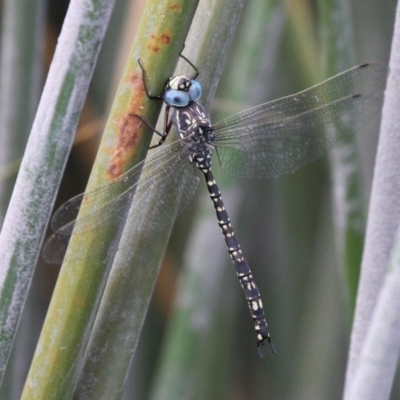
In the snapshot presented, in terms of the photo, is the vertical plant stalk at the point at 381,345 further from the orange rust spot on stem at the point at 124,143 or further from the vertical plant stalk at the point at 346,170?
the vertical plant stalk at the point at 346,170

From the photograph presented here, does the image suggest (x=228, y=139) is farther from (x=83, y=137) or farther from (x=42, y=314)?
(x=42, y=314)

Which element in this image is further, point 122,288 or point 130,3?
point 130,3

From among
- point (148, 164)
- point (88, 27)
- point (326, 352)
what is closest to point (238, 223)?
point (326, 352)

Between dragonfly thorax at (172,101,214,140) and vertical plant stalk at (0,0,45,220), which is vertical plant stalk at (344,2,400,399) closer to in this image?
dragonfly thorax at (172,101,214,140)

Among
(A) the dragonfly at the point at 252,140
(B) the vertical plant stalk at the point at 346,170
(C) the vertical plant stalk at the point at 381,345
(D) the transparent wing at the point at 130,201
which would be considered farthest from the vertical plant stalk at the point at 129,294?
(B) the vertical plant stalk at the point at 346,170

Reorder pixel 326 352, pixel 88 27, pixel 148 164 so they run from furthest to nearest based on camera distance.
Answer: pixel 326 352
pixel 148 164
pixel 88 27

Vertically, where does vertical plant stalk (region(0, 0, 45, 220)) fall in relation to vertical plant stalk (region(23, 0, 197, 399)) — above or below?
above

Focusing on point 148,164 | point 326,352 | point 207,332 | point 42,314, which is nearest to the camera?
point 148,164

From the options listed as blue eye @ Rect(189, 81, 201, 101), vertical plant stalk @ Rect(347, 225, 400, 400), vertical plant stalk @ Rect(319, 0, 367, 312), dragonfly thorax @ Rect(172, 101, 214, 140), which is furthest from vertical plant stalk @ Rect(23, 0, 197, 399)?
vertical plant stalk @ Rect(319, 0, 367, 312)
